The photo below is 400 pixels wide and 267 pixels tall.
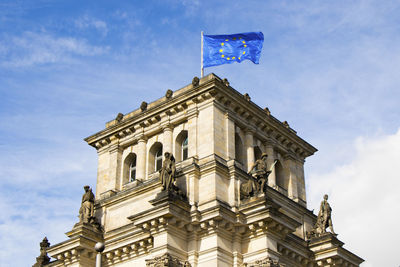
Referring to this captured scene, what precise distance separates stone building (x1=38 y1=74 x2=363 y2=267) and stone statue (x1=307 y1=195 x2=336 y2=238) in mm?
664

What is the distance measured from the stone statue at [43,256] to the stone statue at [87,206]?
10.6ft

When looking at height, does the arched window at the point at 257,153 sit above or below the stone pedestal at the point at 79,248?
above

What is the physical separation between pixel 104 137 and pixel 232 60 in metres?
8.94

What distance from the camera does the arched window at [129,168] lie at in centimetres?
3762

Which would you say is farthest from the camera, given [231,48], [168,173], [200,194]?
[231,48]

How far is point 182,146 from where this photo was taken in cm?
3594

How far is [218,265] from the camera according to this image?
97.7 feet

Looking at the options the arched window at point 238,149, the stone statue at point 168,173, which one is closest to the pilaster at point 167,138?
the stone statue at point 168,173

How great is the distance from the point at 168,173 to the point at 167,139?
447 cm

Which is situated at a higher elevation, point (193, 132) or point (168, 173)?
point (193, 132)

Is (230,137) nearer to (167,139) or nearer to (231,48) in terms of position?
(167,139)

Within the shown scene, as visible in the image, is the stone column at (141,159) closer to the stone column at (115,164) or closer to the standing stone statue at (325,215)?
the stone column at (115,164)

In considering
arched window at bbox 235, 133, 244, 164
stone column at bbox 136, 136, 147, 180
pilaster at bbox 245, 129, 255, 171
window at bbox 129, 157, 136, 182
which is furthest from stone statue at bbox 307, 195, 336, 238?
window at bbox 129, 157, 136, 182

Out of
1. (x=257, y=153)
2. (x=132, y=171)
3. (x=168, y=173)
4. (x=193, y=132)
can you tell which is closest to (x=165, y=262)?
(x=168, y=173)
